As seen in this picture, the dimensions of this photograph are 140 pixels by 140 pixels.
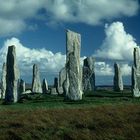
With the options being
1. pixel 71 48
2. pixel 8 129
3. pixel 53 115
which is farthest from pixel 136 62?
pixel 8 129

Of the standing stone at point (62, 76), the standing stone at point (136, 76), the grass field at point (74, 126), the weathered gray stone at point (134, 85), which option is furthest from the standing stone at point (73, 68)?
the grass field at point (74, 126)

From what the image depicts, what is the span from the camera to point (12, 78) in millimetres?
42750

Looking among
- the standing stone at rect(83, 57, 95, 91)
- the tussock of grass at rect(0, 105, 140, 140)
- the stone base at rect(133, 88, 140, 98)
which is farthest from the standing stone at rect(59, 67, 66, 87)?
the tussock of grass at rect(0, 105, 140, 140)

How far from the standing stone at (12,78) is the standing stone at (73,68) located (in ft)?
14.8

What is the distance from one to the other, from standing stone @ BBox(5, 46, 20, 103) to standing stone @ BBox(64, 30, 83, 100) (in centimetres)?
451

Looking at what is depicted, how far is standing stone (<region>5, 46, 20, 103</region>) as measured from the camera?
41906 millimetres

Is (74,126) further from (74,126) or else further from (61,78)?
(61,78)

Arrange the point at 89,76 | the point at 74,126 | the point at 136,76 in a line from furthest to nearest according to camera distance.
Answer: the point at 89,76
the point at 136,76
the point at 74,126

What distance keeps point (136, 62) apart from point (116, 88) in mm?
12654

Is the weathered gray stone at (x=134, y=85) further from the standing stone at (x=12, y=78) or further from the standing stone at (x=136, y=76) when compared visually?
the standing stone at (x=12, y=78)

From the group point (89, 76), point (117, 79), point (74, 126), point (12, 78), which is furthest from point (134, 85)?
point (74, 126)

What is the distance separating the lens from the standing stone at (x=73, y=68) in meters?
39.4

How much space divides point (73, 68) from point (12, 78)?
6.01m

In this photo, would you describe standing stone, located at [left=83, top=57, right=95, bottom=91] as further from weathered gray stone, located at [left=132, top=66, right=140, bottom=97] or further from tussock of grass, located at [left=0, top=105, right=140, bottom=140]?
tussock of grass, located at [left=0, top=105, right=140, bottom=140]
